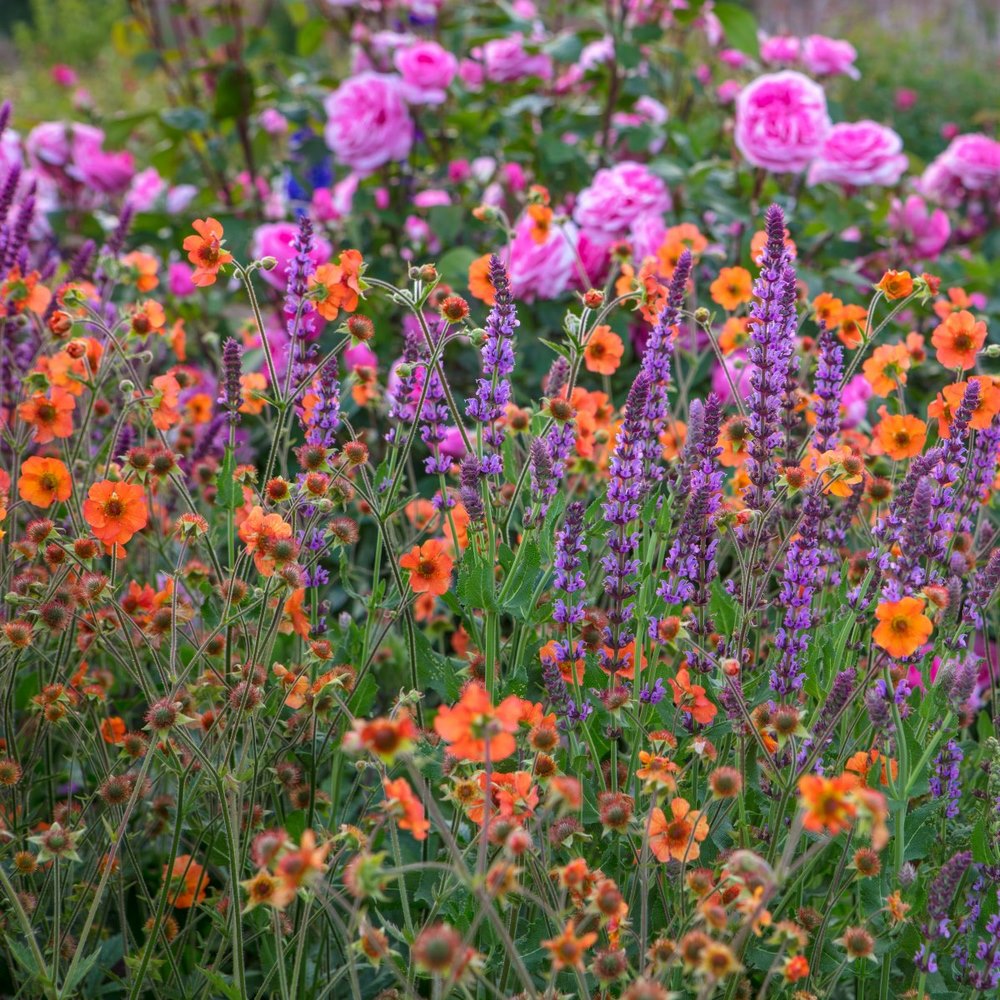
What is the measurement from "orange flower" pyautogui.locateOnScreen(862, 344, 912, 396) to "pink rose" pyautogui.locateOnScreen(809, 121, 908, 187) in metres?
1.21

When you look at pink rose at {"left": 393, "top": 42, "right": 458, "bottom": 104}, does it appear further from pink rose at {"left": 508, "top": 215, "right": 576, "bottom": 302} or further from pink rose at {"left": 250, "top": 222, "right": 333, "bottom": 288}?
pink rose at {"left": 508, "top": 215, "right": 576, "bottom": 302}

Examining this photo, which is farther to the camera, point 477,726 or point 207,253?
point 207,253

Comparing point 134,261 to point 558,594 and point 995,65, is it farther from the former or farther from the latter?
point 995,65

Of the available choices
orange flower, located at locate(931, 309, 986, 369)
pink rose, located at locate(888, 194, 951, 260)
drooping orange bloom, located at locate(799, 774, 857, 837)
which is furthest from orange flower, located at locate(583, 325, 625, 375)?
pink rose, located at locate(888, 194, 951, 260)

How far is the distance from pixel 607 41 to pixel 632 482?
2526mm

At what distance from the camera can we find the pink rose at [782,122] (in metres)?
2.98

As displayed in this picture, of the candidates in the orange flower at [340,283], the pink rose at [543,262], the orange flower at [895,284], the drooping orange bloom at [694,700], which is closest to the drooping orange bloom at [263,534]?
the orange flower at [340,283]

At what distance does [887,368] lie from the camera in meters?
2.02

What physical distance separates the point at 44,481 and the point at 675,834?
3.54 feet

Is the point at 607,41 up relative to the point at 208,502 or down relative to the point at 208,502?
up

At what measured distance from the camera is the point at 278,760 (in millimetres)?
1824

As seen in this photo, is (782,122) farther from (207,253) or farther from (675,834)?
(675,834)

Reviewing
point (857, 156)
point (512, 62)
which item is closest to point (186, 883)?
point (857, 156)

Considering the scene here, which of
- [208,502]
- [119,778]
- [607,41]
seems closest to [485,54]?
[607,41]
